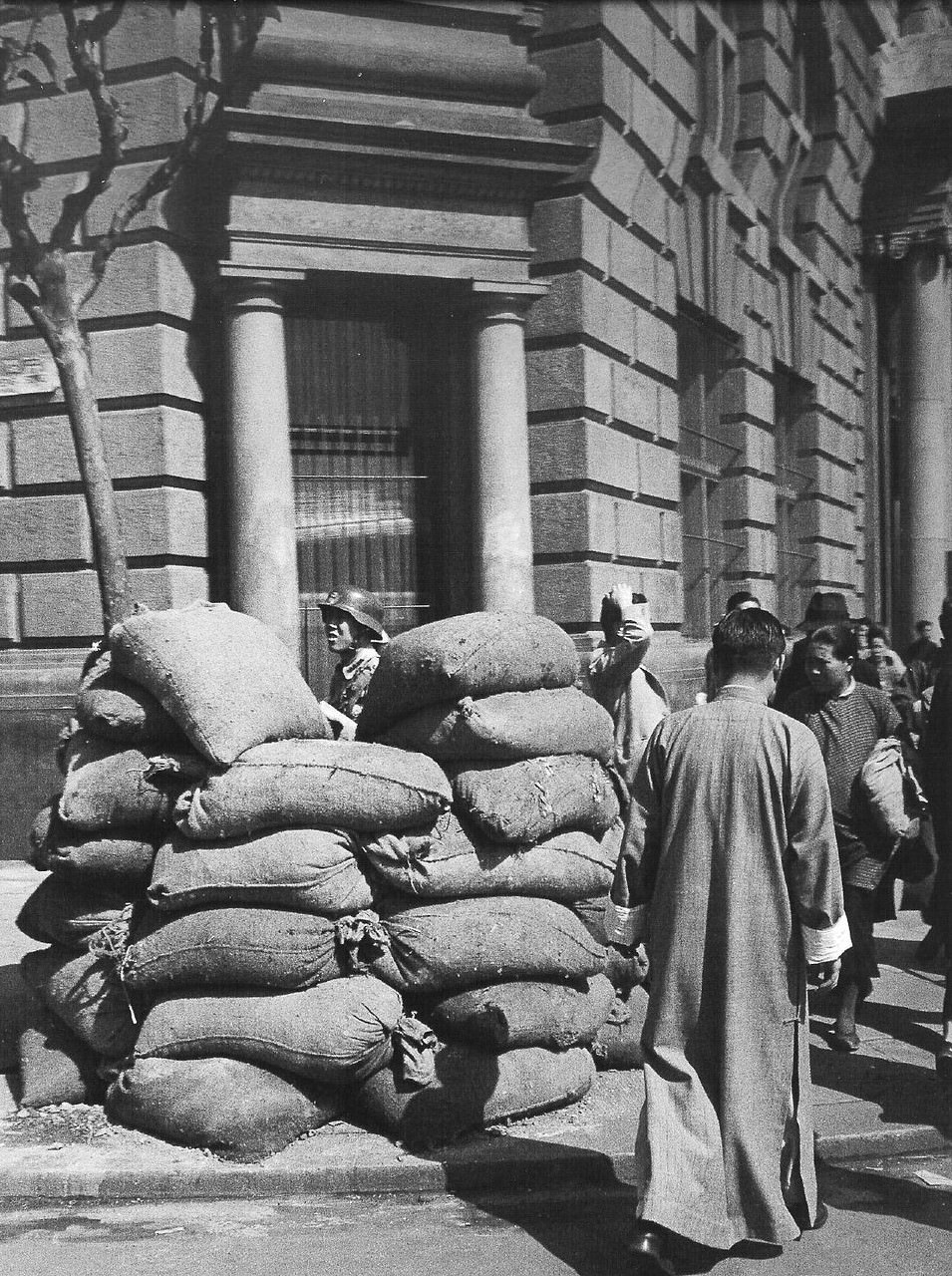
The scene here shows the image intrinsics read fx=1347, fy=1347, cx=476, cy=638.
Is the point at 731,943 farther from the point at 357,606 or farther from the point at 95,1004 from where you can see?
the point at 357,606

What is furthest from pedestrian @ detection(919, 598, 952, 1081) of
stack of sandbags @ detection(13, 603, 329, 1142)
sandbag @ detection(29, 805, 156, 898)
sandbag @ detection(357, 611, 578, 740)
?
sandbag @ detection(29, 805, 156, 898)

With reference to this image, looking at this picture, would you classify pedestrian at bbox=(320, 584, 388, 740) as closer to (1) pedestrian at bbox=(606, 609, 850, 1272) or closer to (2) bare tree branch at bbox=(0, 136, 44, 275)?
(1) pedestrian at bbox=(606, 609, 850, 1272)

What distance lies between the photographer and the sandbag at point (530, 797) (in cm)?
461

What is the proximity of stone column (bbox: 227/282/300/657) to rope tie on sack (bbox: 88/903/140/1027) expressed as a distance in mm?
5195

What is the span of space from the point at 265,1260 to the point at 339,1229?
0.96 ft

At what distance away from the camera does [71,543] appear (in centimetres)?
978

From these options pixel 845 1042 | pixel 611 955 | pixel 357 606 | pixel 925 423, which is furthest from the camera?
pixel 925 423

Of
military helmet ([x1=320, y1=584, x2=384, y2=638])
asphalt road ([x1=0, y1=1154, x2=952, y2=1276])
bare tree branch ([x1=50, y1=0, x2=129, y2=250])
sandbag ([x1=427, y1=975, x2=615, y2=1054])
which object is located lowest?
asphalt road ([x1=0, y1=1154, x2=952, y2=1276])

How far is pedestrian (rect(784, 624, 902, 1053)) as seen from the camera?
565cm

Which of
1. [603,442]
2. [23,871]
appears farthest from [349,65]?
[23,871]

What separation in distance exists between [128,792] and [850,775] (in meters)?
2.96

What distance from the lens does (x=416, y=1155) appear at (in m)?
4.29

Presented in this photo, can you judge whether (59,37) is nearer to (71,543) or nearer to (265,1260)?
(71,543)

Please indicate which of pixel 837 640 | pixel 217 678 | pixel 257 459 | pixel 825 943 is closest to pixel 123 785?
pixel 217 678
